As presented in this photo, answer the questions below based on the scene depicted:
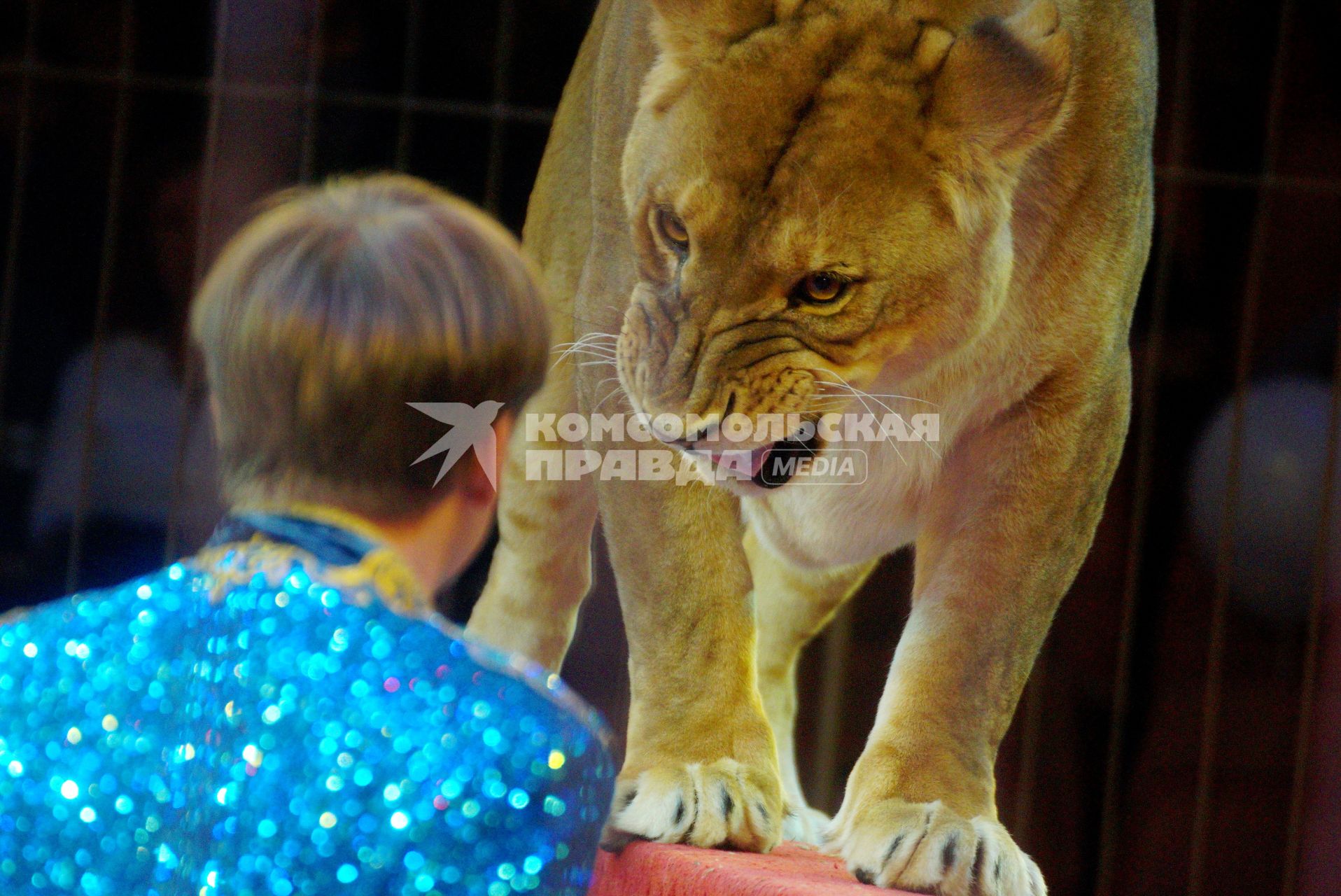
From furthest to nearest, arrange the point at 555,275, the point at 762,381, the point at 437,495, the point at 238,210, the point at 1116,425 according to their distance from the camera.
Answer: the point at 238,210
the point at 555,275
the point at 1116,425
the point at 762,381
the point at 437,495

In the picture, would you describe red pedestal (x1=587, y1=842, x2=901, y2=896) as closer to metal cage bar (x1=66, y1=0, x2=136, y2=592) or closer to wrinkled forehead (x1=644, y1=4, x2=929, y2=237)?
wrinkled forehead (x1=644, y1=4, x2=929, y2=237)

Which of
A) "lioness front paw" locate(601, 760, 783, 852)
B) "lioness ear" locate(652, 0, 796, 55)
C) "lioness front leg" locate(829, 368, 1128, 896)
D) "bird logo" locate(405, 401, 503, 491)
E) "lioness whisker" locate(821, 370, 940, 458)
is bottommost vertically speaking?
"lioness front paw" locate(601, 760, 783, 852)

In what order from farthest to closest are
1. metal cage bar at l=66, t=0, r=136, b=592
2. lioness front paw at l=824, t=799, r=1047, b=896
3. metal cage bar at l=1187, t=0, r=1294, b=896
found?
metal cage bar at l=66, t=0, r=136, b=592
metal cage bar at l=1187, t=0, r=1294, b=896
lioness front paw at l=824, t=799, r=1047, b=896

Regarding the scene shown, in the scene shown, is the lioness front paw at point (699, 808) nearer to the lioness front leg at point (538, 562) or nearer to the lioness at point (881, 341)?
the lioness at point (881, 341)

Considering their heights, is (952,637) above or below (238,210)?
below

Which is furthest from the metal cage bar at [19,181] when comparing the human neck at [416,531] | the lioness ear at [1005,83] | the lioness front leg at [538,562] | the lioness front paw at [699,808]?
the human neck at [416,531]

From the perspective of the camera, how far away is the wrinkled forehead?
1.24 metres

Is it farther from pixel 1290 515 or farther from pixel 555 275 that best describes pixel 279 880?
pixel 1290 515

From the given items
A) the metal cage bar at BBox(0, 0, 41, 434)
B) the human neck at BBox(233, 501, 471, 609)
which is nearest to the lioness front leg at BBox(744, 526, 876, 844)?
the human neck at BBox(233, 501, 471, 609)

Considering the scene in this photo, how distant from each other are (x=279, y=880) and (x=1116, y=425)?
96cm

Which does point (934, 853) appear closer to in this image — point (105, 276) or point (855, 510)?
point (855, 510)

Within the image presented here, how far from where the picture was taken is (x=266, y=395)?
2.30 feet

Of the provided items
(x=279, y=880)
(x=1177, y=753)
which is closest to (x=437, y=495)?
(x=279, y=880)

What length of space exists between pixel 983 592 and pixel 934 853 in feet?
0.85
